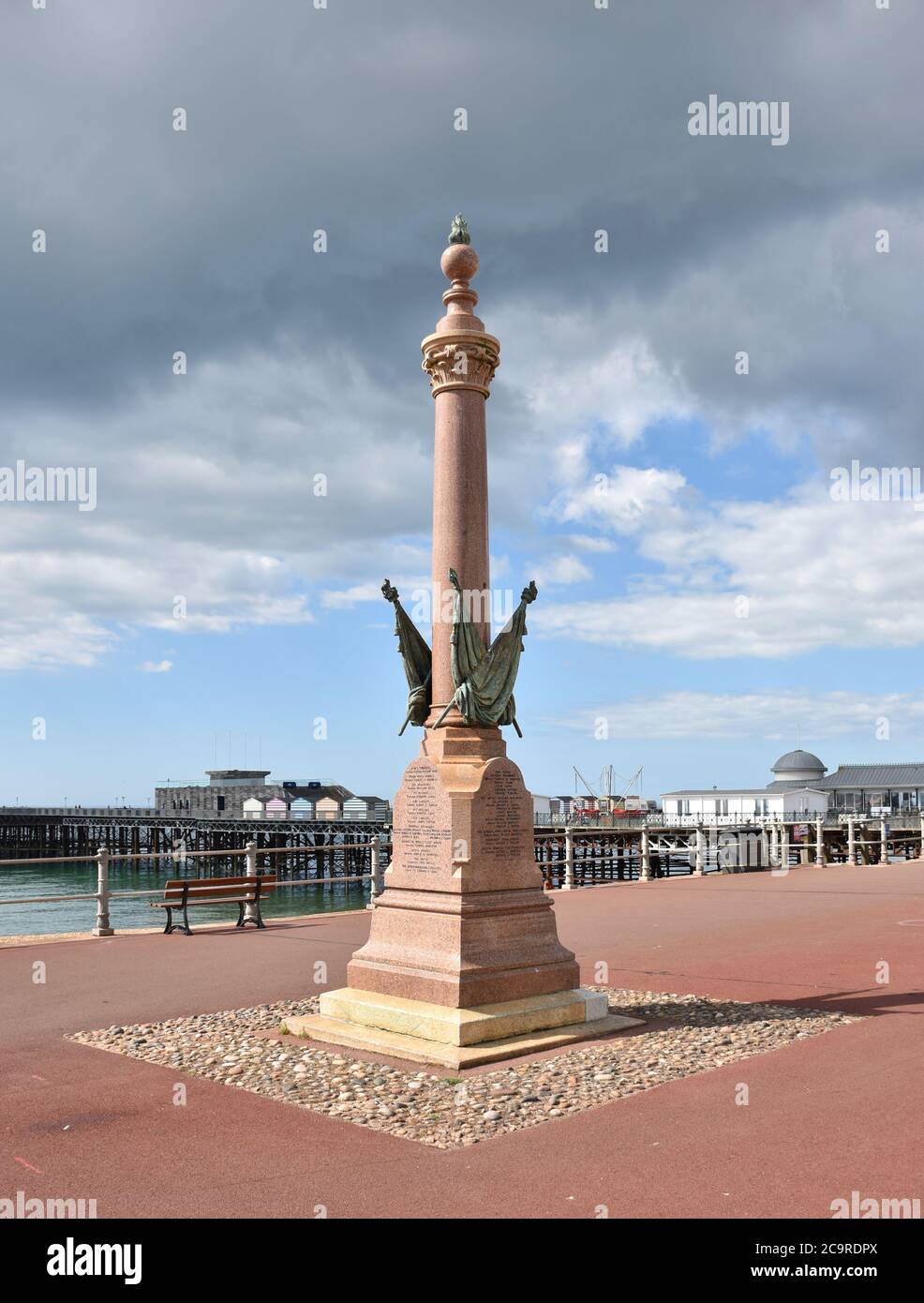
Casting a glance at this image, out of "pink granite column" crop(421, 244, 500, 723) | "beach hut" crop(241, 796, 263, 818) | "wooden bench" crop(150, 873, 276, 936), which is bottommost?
"beach hut" crop(241, 796, 263, 818)

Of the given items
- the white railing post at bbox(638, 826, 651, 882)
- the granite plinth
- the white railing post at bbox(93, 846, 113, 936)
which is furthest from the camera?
the white railing post at bbox(638, 826, 651, 882)

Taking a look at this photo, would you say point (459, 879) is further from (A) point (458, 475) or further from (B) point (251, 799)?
(B) point (251, 799)

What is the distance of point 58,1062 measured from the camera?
7879 mm

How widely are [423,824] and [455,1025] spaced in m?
1.79

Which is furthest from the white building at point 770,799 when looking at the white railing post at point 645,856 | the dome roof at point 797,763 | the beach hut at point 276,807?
the white railing post at point 645,856

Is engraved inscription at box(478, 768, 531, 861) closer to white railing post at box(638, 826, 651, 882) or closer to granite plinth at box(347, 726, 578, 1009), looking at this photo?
granite plinth at box(347, 726, 578, 1009)

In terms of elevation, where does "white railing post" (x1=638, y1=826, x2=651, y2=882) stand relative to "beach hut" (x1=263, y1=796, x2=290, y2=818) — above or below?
above

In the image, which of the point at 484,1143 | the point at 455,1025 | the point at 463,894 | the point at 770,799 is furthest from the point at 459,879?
the point at 770,799

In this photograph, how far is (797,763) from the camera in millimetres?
93938

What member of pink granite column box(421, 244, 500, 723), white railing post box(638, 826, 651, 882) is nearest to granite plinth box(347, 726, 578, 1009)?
pink granite column box(421, 244, 500, 723)

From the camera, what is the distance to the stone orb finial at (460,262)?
1021 centimetres

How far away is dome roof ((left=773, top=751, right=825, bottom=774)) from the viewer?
9369cm

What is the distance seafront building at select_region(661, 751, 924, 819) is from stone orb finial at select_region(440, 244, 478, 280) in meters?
67.3
